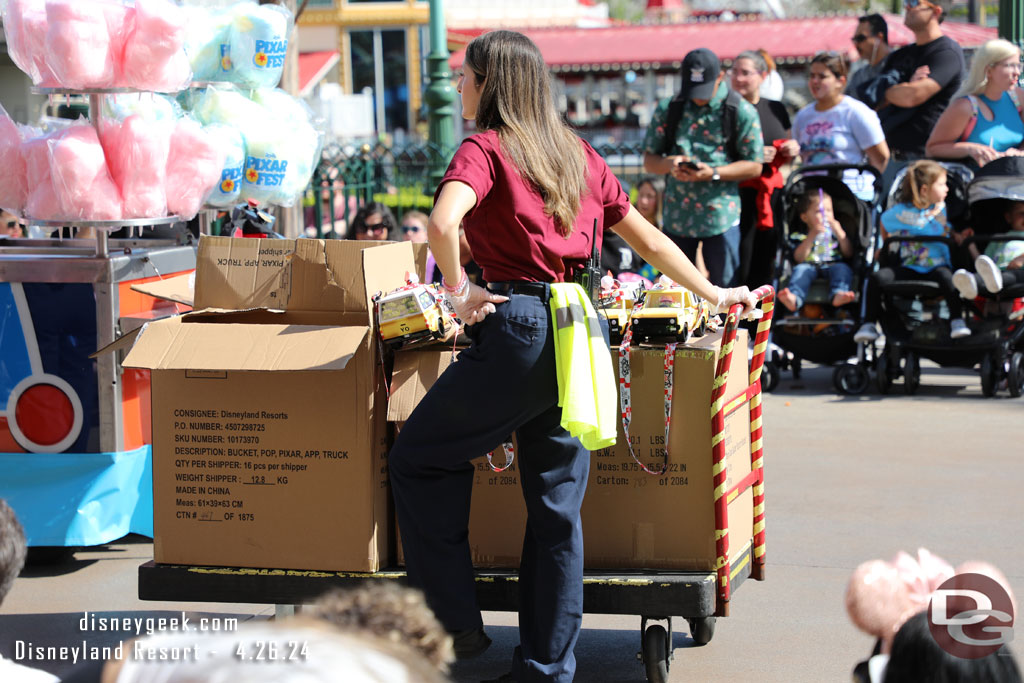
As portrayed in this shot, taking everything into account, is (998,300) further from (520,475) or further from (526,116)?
(526,116)

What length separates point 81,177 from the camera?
499 cm

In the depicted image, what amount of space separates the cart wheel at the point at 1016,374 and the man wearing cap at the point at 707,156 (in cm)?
191

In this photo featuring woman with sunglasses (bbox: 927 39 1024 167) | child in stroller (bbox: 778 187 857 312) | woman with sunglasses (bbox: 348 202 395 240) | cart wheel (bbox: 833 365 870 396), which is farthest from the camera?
woman with sunglasses (bbox: 927 39 1024 167)

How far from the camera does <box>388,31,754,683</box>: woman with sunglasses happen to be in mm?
3600

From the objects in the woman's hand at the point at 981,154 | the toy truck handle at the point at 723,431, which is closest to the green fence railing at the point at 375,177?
the woman's hand at the point at 981,154

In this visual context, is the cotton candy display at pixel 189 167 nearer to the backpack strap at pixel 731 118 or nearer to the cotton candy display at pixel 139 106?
the cotton candy display at pixel 139 106

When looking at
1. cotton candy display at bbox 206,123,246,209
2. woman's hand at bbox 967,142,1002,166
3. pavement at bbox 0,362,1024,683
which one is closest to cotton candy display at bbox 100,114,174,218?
cotton candy display at bbox 206,123,246,209

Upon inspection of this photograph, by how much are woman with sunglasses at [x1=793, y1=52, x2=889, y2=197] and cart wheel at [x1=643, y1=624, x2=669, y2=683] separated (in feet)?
19.2

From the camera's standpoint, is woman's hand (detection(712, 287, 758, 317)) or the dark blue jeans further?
woman's hand (detection(712, 287, 758, 317))

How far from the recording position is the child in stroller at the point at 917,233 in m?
8.30

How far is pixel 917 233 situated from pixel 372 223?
12.2 ft

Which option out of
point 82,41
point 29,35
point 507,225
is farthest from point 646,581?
point 29,35

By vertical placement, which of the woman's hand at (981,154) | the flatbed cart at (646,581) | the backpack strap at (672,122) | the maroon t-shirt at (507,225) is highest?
the backpack strap at (672,122)

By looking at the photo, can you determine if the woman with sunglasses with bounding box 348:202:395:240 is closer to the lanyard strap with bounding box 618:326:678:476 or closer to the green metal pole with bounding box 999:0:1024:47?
the lanyard strap with bounding box 618:326:678:476
